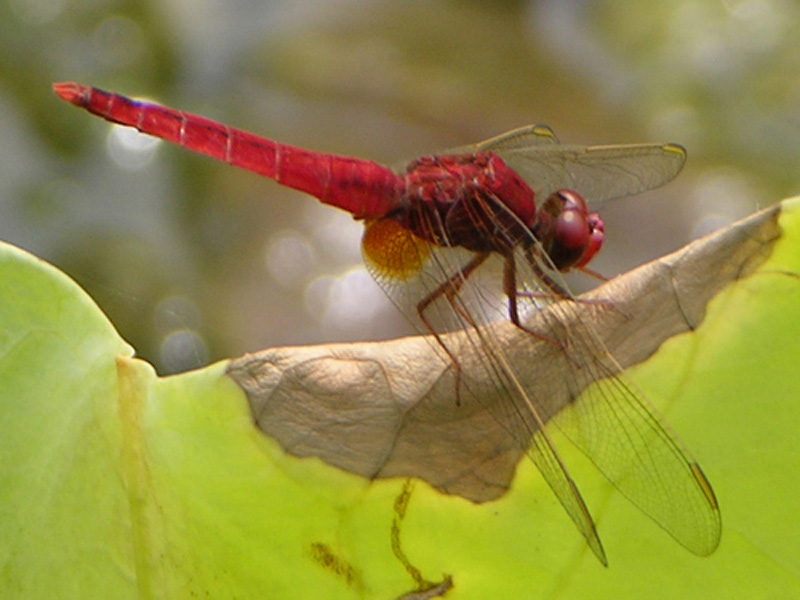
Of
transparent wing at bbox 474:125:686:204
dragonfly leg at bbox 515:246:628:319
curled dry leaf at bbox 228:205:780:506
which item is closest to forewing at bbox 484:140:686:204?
transparent wing at bbox 474:125:686:204

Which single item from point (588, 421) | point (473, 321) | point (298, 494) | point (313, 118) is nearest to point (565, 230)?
point (473, 321)

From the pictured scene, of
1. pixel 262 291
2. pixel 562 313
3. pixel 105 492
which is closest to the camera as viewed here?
pixel 105 492

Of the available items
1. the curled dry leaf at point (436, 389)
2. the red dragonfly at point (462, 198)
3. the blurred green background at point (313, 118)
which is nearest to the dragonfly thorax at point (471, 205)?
the red dragonfly at point (462, 198)

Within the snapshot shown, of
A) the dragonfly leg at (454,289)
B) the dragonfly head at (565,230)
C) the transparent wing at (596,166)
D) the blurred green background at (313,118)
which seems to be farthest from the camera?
the blurred green background at (313,118)

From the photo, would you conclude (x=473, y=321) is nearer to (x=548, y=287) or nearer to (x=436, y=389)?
(x=548, y=287)

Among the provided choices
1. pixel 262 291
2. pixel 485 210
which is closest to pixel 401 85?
pixel 262 291

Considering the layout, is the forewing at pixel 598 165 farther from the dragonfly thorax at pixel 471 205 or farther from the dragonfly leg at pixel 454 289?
the dragonfly leg at pixel 454 289

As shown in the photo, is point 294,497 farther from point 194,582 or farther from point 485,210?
point 485,210
